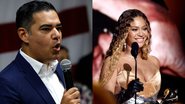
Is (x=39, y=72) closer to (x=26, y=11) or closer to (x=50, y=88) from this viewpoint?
(x=50, y=88)

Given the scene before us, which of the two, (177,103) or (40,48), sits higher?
(40,48)

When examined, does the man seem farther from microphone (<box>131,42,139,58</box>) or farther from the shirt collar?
microphone (<box>131,42,139,58</box>)

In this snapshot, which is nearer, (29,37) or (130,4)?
(29,37)

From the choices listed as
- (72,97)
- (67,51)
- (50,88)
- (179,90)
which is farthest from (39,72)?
(179,90)

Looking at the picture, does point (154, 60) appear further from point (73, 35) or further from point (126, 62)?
point (73, 35)

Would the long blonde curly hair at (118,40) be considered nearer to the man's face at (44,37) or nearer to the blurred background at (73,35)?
the blurred background at (73,35)

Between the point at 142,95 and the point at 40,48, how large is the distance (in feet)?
5.56

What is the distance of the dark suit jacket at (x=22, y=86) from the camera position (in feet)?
4.22

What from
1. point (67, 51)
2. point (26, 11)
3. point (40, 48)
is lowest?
point (67, 51)

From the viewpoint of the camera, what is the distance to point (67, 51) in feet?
9.24

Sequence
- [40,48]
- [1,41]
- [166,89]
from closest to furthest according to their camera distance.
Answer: [40,48] → [1,41] → [166,89]

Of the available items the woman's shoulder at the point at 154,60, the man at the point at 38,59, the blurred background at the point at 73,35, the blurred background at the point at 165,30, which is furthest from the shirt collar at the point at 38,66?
the woman's shoulder at the point at 154,60

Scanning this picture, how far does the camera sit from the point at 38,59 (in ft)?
4.56

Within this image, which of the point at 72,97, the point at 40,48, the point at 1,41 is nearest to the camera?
the point at 72,97
